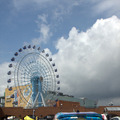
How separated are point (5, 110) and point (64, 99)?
35241 mm

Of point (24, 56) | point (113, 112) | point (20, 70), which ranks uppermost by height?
point (24, 56)

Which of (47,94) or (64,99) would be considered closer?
(47,94)

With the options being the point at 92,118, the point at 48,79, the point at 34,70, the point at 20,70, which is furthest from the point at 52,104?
the point at 92,118

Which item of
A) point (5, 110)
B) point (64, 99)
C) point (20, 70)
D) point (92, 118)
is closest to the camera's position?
point (92, 118)

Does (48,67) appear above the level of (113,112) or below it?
above

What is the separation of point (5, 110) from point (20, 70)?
1040 cm

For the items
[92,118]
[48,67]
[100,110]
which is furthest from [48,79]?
[92,118]

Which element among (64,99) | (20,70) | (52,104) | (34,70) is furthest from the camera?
(64,99)

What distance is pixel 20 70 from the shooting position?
165 feet

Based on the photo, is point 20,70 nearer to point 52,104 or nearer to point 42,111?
point 42,111

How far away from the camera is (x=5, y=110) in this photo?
154ft

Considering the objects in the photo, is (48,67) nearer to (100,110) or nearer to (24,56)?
(24,56)

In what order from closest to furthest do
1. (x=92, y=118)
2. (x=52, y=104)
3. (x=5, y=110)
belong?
(x=92, y=118) → (x=5, y=110) → (x=52, y=104)

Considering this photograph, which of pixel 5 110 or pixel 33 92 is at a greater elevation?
pixel 33 92
